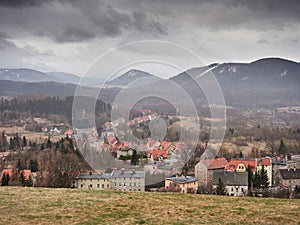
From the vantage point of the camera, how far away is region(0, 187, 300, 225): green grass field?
368 inches

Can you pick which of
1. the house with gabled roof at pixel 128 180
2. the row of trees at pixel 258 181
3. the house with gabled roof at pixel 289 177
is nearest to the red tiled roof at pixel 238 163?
the house with gabled roof at pixel 289 177

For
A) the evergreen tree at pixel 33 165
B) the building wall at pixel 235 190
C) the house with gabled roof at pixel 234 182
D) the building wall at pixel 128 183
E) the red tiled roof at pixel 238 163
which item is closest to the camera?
the building wall at pixel 128 183

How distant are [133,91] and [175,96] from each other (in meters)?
4.41

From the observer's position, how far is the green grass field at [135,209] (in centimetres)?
935

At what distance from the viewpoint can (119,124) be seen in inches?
1489

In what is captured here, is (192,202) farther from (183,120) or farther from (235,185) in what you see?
(183,120)

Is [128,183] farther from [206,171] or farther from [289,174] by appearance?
[289,174]

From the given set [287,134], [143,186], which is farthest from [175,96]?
[287,134]

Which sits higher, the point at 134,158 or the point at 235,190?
the point at 134,158

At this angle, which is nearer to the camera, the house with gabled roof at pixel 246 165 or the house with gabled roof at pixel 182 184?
the house with gabled roof at pixel 182 184

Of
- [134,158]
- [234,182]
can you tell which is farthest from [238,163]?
[134,158]

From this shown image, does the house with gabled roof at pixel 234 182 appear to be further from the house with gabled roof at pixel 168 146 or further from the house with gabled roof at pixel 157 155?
the house with gabled roof at pixel 168 146

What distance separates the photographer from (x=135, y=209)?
34.3 feet

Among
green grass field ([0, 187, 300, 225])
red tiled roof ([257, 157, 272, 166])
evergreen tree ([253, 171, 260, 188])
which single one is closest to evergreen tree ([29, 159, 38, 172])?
evergreen tree ([253, 171, 260, 188])
